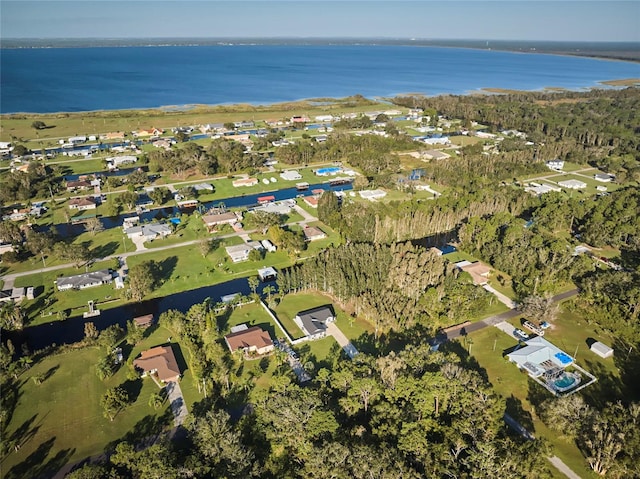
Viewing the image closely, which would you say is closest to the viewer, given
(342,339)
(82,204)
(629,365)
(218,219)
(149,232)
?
(629,365)

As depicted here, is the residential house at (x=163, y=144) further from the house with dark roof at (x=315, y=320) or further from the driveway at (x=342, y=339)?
the driveway at (x=342, y=339)

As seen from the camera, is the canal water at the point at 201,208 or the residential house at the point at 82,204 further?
the residential house at the point at 82,204

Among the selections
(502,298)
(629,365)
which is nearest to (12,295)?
(502,298)

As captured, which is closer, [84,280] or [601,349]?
[601,349]

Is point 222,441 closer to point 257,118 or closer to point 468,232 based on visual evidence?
point 468,232

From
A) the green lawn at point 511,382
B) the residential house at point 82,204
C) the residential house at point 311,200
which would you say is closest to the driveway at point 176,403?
the green lawn at point 511,382

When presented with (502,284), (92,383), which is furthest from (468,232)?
(92,383)

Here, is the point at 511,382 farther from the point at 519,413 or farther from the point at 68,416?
the point at 68,416
